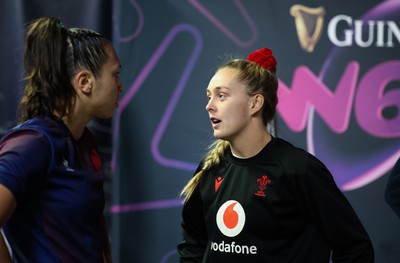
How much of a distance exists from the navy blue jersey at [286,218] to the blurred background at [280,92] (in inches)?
50.2

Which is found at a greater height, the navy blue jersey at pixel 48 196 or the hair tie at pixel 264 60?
the hair tie at pixel 264 60

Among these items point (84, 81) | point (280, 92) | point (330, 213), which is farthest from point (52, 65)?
point (280, 92)

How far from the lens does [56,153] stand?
4.62ft

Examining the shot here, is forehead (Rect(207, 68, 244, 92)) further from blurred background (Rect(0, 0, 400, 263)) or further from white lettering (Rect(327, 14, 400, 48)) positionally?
white lettering (Rect(327, 14, 400, 48))

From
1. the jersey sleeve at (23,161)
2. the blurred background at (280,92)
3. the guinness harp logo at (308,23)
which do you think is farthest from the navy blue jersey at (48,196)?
the guinness harp logo at (308,23)

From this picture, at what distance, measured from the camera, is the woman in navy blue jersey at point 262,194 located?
168 cm

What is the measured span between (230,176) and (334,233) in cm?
35

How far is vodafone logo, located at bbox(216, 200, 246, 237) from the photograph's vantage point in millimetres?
1718

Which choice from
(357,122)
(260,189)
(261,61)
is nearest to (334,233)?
(260,189)

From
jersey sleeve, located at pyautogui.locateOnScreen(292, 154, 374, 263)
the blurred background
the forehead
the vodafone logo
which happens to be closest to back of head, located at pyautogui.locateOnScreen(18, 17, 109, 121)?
the forehead

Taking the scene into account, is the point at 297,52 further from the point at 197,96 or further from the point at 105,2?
the point at 105,2

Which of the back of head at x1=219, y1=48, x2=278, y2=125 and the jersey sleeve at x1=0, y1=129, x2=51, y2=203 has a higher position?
the back of head at x1=219, y1=48, x2=278, y2=125

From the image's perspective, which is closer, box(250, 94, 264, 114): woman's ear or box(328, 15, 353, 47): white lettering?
box(250, 94, 264, 114): woman's ear

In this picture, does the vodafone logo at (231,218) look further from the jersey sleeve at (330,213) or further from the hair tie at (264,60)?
the hair tie at (264,60)
